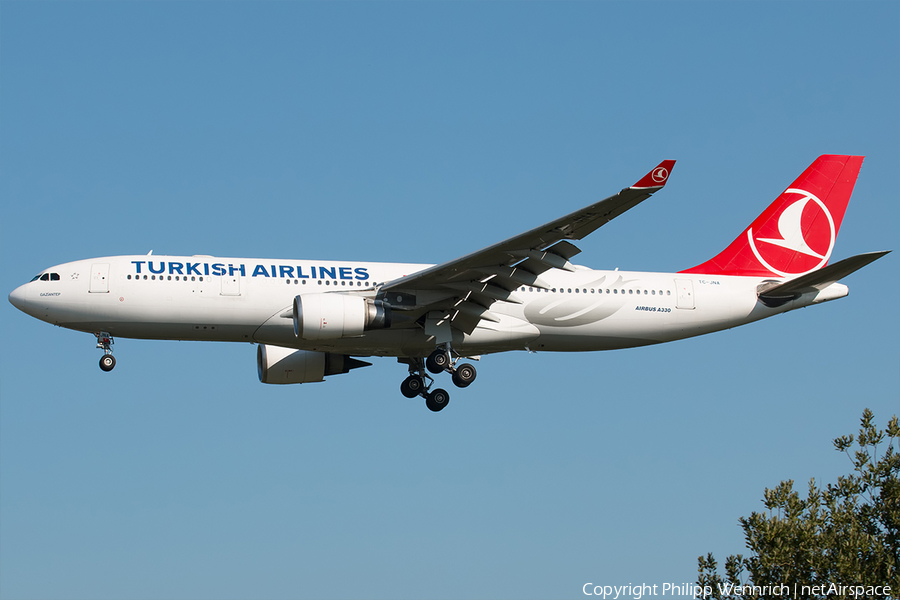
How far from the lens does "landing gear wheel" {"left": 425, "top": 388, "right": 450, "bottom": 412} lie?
113 ft

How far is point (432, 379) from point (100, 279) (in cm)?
1051

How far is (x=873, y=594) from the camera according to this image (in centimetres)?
2167

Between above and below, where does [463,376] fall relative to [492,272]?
below

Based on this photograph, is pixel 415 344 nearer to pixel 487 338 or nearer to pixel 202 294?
pixel 487 338

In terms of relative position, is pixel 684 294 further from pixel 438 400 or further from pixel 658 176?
pixel 658 176

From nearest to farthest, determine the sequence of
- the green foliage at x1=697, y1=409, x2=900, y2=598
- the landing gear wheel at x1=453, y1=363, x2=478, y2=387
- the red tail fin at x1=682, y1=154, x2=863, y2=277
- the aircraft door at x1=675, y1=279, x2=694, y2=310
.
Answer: the green foliage at x1=697, y1=409, x2=900, y2=598
the landing gear wheel at x1=453, y1=363, x2=478, y2=387
the aircraft door at x1=675, y1=279, x2=694, y2=310
the red tail fin at x1=682, y1=154, x2=863, y2=277

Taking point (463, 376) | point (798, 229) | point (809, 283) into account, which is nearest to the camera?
point (463, 376)

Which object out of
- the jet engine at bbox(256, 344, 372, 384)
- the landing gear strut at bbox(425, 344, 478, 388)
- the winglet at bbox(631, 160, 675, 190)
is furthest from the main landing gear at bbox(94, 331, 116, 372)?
the winglet at bbox(631, 160, 675, 190)

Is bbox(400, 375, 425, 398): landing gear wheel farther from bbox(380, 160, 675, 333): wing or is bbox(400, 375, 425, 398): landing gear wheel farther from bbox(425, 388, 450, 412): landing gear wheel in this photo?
bbox(380, 160, 675, 333): wing

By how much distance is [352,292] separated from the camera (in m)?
31.4

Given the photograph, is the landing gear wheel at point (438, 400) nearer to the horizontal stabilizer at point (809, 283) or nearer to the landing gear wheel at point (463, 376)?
the landing gear wheel at point (463, 376)

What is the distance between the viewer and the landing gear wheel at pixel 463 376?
3338cm

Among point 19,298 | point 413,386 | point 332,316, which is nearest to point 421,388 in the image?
point 413,386

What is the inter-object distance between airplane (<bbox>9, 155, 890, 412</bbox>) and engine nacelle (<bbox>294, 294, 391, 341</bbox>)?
31mm
